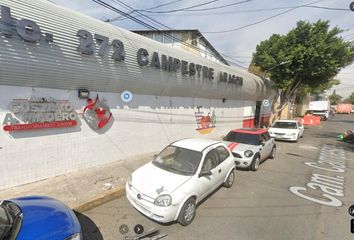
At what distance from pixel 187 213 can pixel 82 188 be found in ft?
10.1

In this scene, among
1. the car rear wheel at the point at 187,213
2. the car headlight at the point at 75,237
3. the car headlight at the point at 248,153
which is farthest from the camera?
the car headlight at the point at 248,153

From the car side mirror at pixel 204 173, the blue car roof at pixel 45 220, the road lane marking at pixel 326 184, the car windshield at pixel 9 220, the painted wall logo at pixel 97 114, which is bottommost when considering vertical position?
the road lane marking at pixel 326 184

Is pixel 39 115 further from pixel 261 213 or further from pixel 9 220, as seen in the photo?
pixel 261 213

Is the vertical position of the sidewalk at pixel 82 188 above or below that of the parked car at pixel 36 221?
below

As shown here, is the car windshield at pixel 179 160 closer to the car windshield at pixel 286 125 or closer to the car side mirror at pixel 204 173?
the car side mirror at pixel 204 173

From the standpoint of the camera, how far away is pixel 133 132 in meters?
9.16

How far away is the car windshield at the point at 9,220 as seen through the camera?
9.20 feet

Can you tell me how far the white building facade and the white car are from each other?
297cm

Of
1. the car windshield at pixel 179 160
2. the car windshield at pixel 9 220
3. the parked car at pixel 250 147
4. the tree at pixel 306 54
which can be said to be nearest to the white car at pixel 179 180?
the car windshield at pixel 179 160

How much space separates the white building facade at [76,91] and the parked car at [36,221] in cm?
286

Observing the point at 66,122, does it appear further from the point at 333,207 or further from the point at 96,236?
the point at 333,207

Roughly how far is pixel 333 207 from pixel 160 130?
7.20m

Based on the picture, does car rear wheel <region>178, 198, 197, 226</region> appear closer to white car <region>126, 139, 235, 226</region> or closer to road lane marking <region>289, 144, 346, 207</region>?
white car <region>126, 139, 235, 226</region>

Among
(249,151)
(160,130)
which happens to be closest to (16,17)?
(160,130)
